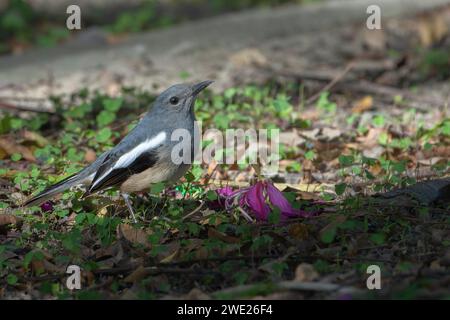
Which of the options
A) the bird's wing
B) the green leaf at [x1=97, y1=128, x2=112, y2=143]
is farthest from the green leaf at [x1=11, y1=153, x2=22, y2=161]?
the bird's wing

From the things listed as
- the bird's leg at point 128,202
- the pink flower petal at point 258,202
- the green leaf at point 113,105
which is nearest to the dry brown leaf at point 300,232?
the pink flower petal at point 258,202

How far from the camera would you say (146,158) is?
20.4 ft

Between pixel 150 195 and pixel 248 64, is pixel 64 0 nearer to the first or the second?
pixel 248 64

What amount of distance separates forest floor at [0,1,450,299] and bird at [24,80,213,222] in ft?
0.49

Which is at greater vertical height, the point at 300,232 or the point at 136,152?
the point at 136,152

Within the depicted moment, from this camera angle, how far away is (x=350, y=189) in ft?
21.5

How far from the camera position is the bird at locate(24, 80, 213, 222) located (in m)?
6.17

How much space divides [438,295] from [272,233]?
131cm

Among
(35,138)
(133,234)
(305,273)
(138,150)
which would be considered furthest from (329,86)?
(305,273)

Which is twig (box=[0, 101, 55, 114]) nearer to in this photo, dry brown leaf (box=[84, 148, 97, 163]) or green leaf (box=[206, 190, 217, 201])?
dry brown leaf (box=[84, 148, 97, 163])

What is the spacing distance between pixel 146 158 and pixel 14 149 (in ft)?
6.04

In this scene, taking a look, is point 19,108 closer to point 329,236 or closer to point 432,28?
point 329,236

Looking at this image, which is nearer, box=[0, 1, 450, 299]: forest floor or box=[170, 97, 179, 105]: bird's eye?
box=[0, 1, 450, 299]: forest floor

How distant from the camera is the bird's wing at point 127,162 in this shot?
243 inches
